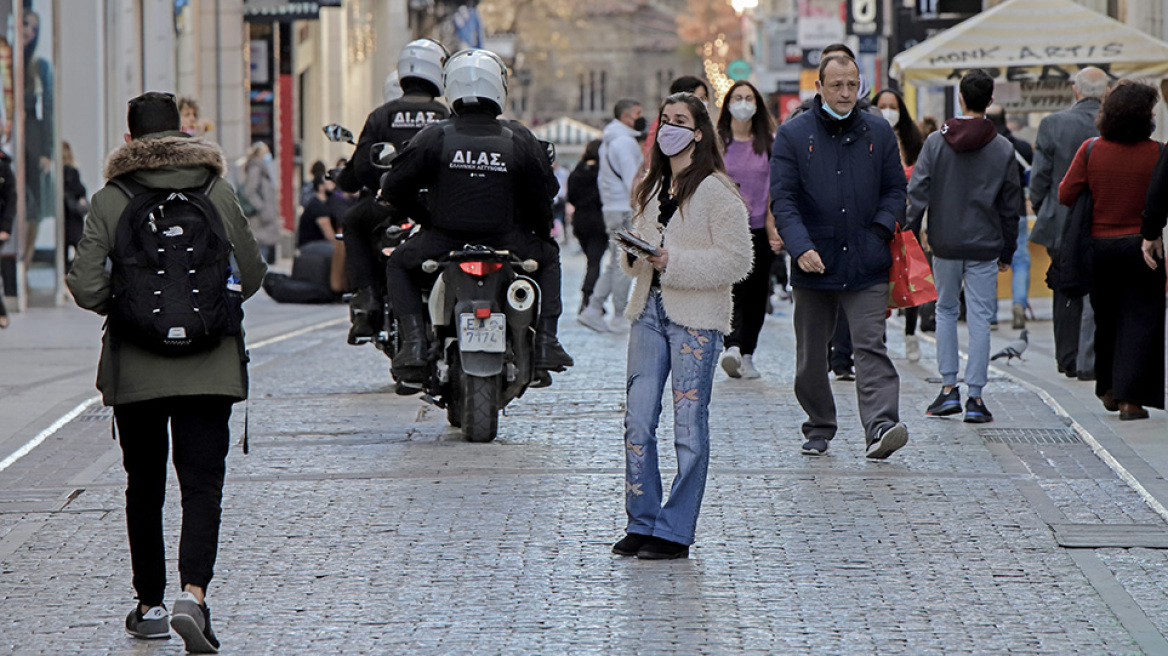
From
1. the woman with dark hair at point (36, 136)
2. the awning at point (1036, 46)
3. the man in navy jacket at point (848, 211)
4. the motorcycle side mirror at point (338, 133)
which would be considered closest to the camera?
the man in navy jacket at point (848, 211)

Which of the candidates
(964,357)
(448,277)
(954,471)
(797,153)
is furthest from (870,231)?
(964,357)

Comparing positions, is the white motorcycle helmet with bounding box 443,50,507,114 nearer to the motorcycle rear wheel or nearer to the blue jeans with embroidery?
the motorcycle rear wheel

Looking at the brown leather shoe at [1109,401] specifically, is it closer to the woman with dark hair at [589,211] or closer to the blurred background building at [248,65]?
the woman with dark hair at [589,211]

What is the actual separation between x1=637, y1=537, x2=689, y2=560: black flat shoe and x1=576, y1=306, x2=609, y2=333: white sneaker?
10.5 metres

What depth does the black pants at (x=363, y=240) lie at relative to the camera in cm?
1174

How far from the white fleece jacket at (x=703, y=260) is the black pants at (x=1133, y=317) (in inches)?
157

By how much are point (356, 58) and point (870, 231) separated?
44.3 meters

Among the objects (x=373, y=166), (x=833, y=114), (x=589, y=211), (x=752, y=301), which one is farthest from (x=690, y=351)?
(x=589, y=211)

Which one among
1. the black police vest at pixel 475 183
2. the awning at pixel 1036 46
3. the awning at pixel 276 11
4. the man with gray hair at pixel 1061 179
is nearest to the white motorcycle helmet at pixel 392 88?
the black police vest at pixel 475 183

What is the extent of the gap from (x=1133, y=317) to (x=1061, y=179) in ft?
7.49

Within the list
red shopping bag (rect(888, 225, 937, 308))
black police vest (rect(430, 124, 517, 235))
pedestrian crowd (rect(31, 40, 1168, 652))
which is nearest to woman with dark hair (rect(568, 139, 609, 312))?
pedestrian crowd (rect(31, 40, 1168, 652))

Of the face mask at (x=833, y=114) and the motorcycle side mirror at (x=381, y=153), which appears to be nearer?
the face mask at (x=833, y=114)

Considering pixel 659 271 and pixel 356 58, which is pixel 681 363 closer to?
pixel 659 271

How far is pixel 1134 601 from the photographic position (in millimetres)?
6195
